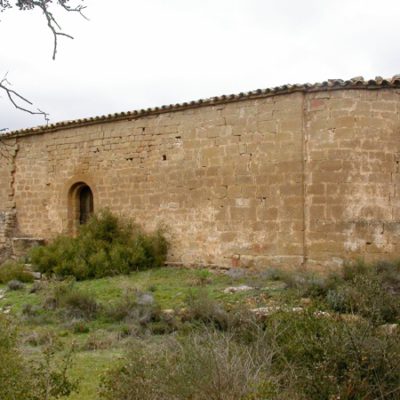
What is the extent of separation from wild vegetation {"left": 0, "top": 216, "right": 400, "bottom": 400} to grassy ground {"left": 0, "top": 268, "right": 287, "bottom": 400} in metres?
0.03

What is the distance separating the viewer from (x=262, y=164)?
11453 mm

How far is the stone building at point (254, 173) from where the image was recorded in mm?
10461

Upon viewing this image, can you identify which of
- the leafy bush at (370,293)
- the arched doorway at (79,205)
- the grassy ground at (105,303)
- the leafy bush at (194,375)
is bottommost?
the grassy ground at (105,303)

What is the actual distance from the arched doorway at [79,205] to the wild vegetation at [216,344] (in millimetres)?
5274

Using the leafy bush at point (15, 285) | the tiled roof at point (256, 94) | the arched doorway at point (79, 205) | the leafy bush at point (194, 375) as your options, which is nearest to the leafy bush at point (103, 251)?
the leafy bush at point (15, 285)

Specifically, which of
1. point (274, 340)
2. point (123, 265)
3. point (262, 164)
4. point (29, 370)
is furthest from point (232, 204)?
point (29, 370)

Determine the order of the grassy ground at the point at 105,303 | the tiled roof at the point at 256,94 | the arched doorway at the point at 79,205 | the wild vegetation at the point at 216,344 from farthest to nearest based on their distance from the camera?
the arched doorway at the point at 79,205 → the tiled roof at the point at 256,94 → the grassy ground at the point at 105,303 → the wild vegetation at the point at 216,344

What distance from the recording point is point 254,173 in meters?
11.5

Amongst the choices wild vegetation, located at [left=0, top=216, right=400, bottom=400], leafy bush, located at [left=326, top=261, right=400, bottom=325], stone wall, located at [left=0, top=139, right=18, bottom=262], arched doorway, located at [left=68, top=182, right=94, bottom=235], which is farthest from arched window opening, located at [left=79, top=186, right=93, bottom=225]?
leafy bush, located at [left=326, top=261, right=400, bottom=325]

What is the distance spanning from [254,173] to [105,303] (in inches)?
163

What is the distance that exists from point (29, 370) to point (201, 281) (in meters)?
6.35

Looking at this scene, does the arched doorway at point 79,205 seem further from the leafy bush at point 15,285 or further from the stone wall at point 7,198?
the leafy bush at point 15,285

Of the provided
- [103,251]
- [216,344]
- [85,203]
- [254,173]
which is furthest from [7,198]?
[216,344]

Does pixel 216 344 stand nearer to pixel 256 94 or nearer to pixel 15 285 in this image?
pixel 256 94
